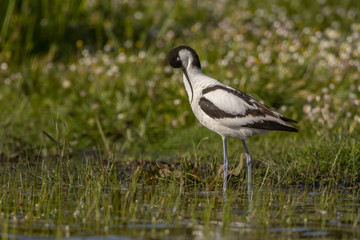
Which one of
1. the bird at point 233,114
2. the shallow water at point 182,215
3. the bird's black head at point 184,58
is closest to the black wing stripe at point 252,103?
the bird at point 233,114

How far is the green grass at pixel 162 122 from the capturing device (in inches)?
192

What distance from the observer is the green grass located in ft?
16.0

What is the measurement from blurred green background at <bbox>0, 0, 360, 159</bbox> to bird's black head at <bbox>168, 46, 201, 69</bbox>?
0.94 m

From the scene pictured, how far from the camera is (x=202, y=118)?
6371 mm

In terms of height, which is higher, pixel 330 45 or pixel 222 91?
pixel 330 45

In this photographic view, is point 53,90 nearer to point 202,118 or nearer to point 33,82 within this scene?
point 33,82

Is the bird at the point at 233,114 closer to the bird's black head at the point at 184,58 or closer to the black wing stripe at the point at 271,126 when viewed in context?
the black wing stripe at the point at 271,126

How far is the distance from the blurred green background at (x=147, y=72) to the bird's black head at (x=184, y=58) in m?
0.94

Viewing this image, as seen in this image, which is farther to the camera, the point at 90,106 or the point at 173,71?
the point at 173,71

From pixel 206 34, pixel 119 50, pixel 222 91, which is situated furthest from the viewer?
pixel 206 34

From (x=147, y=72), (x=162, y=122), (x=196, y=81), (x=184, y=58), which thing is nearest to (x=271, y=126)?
(x=196, y=81)

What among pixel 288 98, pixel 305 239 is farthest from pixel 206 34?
pixel 305 239

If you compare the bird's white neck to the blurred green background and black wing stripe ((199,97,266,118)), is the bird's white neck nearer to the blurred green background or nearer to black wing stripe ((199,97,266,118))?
black wing stripe ((199,97,266,118))

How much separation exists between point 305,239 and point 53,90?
6.75 meters
